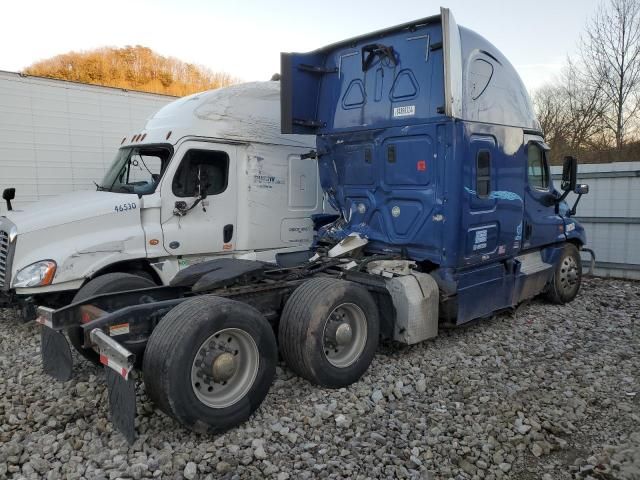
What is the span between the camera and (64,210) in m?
5.66

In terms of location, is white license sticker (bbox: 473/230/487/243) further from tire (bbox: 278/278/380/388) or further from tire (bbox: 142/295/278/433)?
tire (bbox: 142/295/278/433)

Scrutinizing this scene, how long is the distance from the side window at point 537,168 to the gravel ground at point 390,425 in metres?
2.31

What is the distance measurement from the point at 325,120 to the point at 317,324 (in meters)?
2.96

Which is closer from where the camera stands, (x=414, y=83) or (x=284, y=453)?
(x=284, y=453)

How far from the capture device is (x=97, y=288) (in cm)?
477

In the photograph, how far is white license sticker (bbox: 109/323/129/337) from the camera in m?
3.55

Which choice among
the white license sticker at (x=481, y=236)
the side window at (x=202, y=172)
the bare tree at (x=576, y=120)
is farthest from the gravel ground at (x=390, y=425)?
the bare tree at (x=576, y=120)

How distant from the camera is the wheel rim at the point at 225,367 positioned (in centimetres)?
363

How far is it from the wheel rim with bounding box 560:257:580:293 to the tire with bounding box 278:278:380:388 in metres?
3.93

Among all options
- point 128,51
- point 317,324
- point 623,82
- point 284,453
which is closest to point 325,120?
point 317,324

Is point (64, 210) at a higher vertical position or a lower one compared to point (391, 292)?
higher

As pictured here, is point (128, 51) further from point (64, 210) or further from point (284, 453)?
point (284, 453)

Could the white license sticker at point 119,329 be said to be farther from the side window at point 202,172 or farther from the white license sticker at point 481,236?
the white license sticker at point 481,236

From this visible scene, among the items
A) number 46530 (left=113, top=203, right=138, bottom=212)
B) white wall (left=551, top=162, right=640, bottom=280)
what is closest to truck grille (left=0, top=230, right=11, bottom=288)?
number 46530 (left=113, top=203, right=138, bottom=212)
